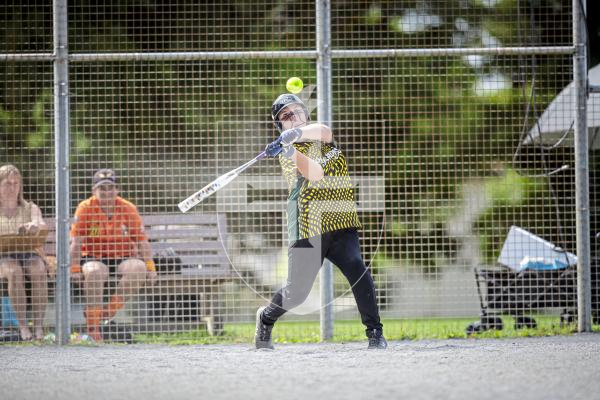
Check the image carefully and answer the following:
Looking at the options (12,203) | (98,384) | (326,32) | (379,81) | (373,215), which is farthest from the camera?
(379,81)

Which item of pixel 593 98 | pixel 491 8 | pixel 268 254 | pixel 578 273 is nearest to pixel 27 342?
pixel 268 254

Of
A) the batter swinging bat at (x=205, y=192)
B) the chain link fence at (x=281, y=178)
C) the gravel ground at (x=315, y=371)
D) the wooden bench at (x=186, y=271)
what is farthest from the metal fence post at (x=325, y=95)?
the batter swinging bat at (x=205, y=192)

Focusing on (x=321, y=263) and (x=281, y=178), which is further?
(x=281, y=178)

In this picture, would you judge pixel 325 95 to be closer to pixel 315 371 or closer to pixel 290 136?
pixel 290 136

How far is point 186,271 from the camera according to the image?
7914 mm

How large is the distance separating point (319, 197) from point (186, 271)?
225 centimetres

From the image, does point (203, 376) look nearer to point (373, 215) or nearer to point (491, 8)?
point (373, 215)

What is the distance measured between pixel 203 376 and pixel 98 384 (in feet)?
1.91

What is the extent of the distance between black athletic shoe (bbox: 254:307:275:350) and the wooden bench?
4.16 feet

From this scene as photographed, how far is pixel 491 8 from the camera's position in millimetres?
10898

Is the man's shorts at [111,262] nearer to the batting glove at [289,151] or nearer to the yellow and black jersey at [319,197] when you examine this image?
the yellow and black jersey at [319,197]

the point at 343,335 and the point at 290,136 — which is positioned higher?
the point at 290,136

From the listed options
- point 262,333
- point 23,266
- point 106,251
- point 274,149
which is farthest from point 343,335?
point 23,266

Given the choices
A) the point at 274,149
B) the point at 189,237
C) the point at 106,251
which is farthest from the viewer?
the point at 189,237
